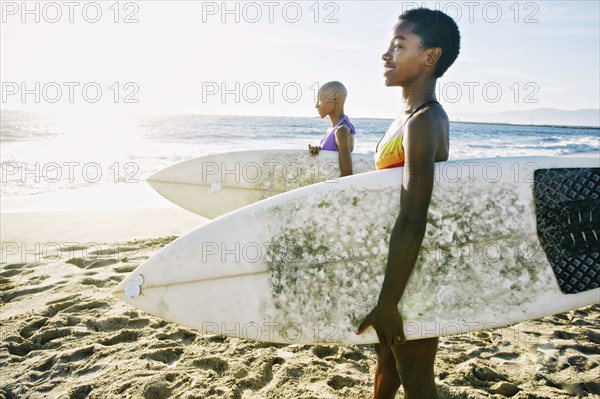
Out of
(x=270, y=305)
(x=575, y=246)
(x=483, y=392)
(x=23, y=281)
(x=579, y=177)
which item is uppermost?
(x=579, y=177)

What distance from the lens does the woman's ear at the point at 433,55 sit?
1.41 m

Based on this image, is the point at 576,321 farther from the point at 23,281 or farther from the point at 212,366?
the point at 23,281

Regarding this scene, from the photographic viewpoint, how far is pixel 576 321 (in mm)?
2934

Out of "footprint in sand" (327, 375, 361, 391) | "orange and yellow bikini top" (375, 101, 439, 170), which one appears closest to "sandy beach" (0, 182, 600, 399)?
"footprint in sand" (327, 375, 361, 391)

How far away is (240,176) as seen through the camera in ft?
14.3

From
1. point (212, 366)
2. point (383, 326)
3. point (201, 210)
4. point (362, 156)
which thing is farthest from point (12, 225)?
point (383, 326)

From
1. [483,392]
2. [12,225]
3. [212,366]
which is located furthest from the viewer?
[12,225]

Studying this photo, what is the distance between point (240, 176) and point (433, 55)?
3153 mm

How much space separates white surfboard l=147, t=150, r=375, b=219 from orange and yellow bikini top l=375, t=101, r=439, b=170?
229cm

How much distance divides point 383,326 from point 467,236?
0.58 meters

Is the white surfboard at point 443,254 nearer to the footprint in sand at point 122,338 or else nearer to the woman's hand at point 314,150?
the footprint in sand at point 122,338

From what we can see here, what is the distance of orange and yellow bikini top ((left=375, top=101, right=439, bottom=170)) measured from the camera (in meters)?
1.43

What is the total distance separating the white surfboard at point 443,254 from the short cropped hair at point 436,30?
47cm

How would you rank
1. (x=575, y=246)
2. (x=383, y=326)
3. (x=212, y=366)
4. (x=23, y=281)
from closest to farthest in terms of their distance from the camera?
(x=383, y=326) < (x=575, y=246) < (x=212, y=366) < (x=23, y=281)
